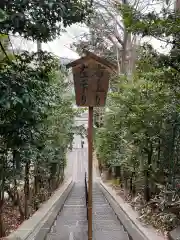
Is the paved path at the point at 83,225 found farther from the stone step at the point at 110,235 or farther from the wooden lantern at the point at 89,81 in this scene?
the wooden lantern at the point at 89,81

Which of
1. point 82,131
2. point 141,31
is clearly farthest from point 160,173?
point 82,131

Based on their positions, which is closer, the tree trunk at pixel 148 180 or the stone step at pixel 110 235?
the stone step at pixel 110 235

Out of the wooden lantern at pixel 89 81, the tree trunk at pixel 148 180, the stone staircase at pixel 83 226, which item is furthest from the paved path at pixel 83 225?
the wooden lantern at pixel 89 81

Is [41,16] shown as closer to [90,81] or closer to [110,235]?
[90,81]

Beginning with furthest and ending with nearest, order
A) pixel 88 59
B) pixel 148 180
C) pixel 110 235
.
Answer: pixel 148 180
pixel 110 235
pixel 88 59

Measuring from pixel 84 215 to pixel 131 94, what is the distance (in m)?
3.33

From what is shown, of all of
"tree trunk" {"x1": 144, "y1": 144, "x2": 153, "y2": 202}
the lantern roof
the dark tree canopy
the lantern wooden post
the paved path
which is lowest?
the paved path

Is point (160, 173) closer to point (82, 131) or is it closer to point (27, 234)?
point (27, 234)

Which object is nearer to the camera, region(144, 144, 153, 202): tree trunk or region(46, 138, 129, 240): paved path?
region(46, 138, 129, 240): paved path

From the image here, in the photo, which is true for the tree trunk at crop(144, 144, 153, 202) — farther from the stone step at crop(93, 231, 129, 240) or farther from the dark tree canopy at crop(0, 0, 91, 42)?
the dark tree canopy at crop(0, 0, 91, 42)

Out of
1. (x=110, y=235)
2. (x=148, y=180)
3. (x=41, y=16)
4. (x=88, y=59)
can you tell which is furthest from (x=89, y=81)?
(x=148, y=180)

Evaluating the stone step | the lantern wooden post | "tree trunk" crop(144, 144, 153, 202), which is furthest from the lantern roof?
"tree trunk" crop(144, 144, 153, 202)

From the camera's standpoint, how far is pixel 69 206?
32.1 ft

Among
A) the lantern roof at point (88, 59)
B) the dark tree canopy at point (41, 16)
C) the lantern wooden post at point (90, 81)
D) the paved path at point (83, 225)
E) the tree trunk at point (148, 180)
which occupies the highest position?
the dark tree canopy at point (41, 16)
